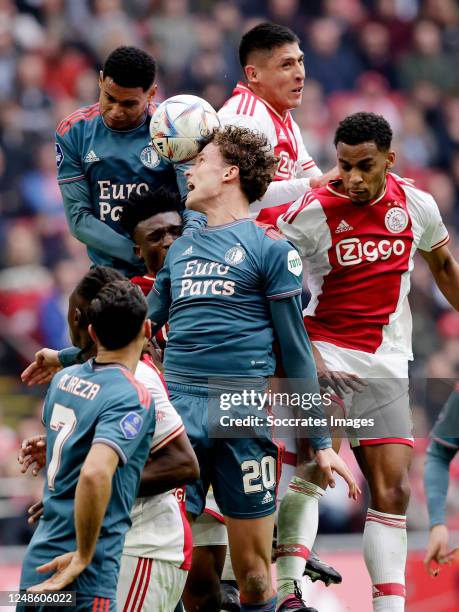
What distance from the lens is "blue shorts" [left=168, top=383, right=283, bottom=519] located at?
5.82 m

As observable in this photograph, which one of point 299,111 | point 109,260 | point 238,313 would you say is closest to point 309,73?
point 299,111

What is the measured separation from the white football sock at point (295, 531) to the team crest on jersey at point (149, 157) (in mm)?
1919

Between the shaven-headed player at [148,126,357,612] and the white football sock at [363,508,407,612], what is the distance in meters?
0.58

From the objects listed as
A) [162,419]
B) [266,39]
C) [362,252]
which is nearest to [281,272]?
[362,252]

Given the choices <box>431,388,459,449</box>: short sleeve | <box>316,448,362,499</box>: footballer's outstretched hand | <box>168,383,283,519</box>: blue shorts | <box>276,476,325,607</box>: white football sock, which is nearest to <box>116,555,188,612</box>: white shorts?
<box>168,383,283,519</box>: blue shorts

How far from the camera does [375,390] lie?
6.65 metres

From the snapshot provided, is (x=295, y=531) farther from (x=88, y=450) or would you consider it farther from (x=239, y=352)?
(x=88, y=450)

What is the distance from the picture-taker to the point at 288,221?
261 inches

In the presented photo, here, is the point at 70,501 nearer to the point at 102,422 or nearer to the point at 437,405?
the point at 102,422

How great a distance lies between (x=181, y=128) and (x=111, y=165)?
0.62 metres

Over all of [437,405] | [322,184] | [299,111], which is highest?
[322,184]

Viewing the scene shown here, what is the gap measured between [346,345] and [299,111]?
8840mm

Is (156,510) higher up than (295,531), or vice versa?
(156,510)

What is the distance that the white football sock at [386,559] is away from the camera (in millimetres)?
6309
